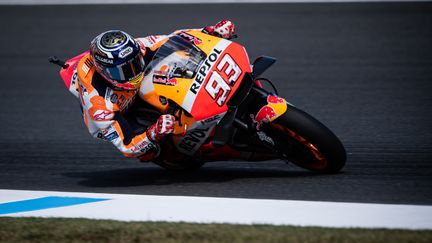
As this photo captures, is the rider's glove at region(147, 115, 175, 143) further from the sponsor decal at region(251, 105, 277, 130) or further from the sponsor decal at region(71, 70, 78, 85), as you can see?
the sponsor decal at region(71, 70, 78, 85)

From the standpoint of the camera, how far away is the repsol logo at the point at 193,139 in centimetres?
654

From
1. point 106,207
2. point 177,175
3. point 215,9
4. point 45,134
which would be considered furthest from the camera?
point 215,9

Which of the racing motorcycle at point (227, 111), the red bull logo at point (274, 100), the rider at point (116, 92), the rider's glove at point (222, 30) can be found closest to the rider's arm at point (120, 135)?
the rider at point (116, 92)

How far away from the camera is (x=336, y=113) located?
9336 mm

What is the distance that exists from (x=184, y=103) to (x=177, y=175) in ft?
3.69

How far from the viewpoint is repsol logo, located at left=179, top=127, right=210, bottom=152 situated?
6.54m

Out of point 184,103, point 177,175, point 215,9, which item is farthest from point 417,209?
point 215,9

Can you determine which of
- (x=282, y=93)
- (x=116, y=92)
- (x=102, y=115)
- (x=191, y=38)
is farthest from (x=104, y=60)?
(x=282, y=93)

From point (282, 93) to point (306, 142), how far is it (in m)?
4.27

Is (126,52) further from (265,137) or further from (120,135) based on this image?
(265,137)

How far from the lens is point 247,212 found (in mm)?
5738

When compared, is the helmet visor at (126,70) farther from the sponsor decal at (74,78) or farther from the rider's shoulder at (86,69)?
the sponsor decal at (74,78)

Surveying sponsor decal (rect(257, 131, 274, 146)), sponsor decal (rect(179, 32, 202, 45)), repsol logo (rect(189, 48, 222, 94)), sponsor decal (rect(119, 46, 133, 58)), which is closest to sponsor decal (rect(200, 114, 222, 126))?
repsol logo (rect(189, 48, 222, 94))

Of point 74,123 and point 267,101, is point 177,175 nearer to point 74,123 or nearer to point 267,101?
point 267,101
